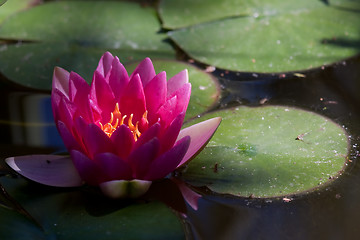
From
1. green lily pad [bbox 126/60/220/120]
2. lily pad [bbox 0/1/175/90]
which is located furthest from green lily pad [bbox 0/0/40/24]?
green lily pad [bbox 126/60/220/120]

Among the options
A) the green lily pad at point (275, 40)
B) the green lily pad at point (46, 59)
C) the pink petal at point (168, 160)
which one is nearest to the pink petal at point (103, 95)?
the pink petal at point (168, 160)

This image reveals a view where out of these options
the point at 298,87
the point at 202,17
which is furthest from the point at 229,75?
the point at 202,17

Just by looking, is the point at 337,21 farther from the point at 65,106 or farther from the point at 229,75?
the point at 65,106

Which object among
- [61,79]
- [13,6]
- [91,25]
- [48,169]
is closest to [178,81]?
[61,79]

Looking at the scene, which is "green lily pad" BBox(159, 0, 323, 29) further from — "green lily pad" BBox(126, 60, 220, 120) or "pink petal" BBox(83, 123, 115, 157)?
"pink petal" BBox(83, 123, 115, 157)

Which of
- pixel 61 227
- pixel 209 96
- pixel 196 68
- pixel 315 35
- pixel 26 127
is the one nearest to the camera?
pixel 61 227

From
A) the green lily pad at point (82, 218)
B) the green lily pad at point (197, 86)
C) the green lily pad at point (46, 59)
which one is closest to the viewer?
the green lily pad at point (82, 218)

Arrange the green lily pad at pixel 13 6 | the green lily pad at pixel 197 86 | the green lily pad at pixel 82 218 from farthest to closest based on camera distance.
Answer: the green lily pad at pixel 13 6, the green lily pad at pixel 197 86, the green lily pad at pixel 82 218

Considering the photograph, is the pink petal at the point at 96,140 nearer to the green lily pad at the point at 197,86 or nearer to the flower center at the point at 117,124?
the flower center at the point at 117,124
